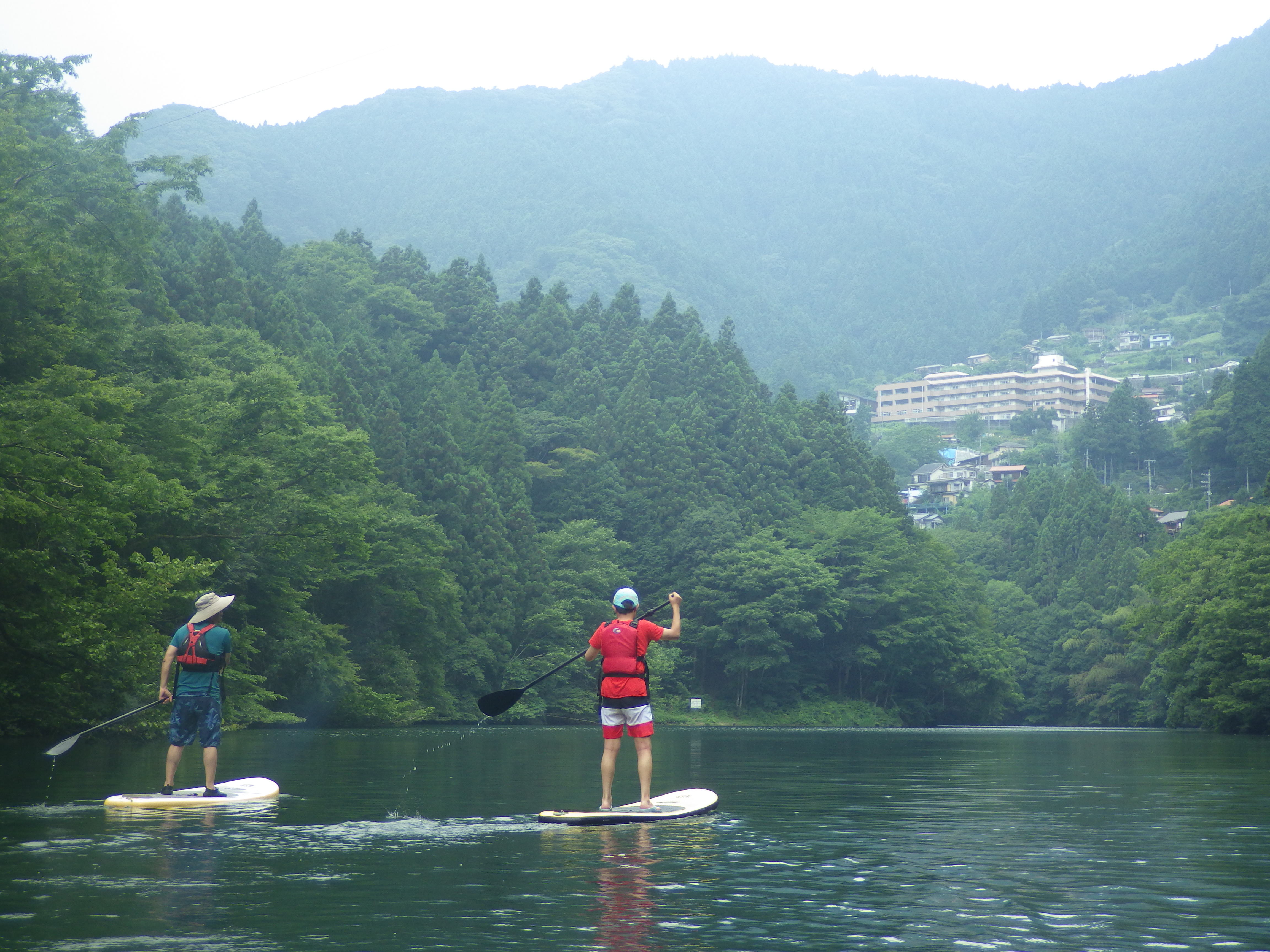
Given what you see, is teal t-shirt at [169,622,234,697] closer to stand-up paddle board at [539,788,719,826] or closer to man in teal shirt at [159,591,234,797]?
man in teal shirt at [159,591,234,797]

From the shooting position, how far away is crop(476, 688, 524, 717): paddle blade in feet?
48.2

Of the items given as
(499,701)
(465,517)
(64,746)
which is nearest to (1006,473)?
(465,517)

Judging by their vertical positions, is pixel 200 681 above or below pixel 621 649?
below

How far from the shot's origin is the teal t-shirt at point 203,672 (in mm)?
14031

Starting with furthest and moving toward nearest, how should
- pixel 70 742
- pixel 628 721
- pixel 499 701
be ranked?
pixel 499 701 → pixel 70 742 → pixel 628 721

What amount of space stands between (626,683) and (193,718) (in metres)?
4.66

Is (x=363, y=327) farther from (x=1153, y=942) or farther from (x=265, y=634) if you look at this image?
(x=1153, y=942)

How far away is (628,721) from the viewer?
13.0 m

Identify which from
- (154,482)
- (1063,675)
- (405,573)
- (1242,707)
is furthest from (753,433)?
(154,482)

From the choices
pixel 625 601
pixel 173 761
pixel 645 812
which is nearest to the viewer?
pixel 645 812

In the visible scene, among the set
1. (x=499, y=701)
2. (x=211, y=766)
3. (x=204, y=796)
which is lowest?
(x=204, y=796)

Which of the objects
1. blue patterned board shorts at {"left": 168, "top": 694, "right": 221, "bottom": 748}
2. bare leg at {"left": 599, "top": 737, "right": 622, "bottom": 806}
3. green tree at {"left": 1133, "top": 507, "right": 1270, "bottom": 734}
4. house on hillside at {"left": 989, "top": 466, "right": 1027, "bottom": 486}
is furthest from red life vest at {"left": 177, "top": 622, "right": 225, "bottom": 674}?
house on hillside at {"left": 989, "top": 466, "right": 1027, "bottom": 486}

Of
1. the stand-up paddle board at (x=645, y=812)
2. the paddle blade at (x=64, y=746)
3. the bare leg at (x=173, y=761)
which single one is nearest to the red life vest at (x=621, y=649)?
the stand-up paddle board at (x=645, y=812)

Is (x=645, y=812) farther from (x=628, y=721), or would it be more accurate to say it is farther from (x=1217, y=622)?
(x=1217, y=622)
